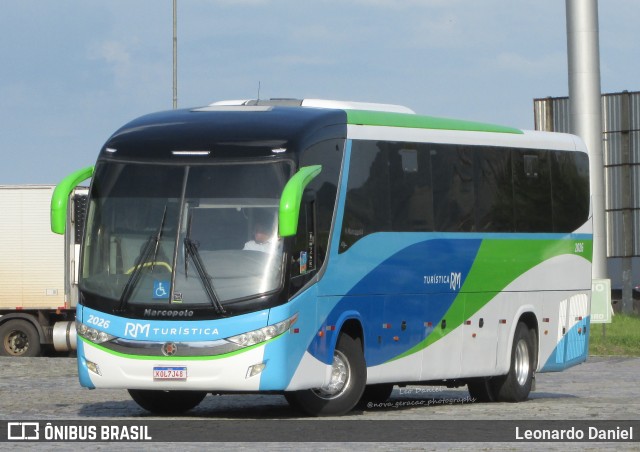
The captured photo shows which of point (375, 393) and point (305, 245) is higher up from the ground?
point (305, 245)

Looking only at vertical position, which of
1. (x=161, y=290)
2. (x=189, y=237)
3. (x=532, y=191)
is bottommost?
(x=161, y=290)

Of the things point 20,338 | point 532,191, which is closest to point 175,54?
point 20,338

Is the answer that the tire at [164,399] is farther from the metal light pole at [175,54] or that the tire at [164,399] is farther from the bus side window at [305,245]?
the metal light pole at [175,54]

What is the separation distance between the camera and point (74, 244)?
35.8 metres

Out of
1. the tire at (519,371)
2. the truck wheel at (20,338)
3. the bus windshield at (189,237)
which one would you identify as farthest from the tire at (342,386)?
the truck wheel at (20,338)

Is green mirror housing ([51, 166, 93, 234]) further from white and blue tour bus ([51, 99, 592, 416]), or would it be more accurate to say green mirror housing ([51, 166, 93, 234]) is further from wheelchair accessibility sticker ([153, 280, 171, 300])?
wheelchair accessibility sticker ([153, 280, 171, 300])

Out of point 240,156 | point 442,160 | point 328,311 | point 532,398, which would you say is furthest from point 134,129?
point 532,398

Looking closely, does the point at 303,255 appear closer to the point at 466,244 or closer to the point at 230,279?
the point at 230,279

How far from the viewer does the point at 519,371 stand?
72.4 ft

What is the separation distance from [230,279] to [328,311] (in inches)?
55.5

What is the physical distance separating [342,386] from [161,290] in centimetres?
243

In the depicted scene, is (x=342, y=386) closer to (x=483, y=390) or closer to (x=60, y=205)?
(x=60, y=205)

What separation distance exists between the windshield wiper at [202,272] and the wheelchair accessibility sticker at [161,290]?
0.34 metres

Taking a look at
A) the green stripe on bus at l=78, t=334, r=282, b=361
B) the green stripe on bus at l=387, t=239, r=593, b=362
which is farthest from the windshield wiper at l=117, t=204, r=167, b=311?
the green stripe on bus at l=387, t=239, r=593, b=362
